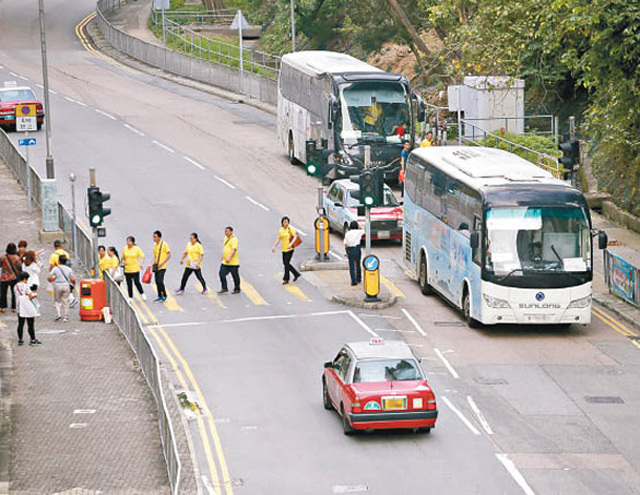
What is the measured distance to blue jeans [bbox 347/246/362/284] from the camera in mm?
32906

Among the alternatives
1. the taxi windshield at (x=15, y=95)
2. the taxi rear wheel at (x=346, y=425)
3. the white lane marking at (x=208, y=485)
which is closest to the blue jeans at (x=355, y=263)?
the taxi rear wheel at (x=346, y=425)

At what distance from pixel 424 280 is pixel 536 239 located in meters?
5.11

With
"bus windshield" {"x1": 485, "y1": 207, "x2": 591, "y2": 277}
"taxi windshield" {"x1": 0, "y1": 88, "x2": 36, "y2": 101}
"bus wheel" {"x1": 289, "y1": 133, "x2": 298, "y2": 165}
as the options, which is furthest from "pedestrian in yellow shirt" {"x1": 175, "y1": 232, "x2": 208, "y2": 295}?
"taxi windshield" {"x1": 0, "y1": 88, "x2": 36, "y2": 101}

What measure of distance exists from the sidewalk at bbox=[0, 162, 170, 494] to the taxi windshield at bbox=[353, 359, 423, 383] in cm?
353

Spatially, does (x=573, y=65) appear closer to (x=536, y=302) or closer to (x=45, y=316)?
(x=536, y=302)

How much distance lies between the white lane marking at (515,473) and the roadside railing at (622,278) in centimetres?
1052

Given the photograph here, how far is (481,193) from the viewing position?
2853cm

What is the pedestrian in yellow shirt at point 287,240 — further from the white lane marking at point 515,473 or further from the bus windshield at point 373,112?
the white lane marking at point 515,473

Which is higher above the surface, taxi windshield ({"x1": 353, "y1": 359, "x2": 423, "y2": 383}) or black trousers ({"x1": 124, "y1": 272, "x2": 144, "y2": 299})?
taxi windshield ({"x1": 353, "y1": 359, "x2": 423, "y2": 383})

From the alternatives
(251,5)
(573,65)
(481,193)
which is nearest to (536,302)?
(481,193)

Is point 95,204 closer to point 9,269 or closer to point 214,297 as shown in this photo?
point 9,269

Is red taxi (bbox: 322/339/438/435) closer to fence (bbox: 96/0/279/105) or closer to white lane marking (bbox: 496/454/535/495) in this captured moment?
white lane marking (bbox: 496/454/535/495)

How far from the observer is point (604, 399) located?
24328 millimetres

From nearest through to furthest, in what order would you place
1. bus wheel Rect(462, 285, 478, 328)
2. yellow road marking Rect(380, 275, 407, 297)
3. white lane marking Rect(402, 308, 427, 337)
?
white lane marking Rect(402, 308, 427, 337) → bus wheel Rect(462, 285, 478, 328) → yellow road marking Rect(380, 275, 407, 297)
